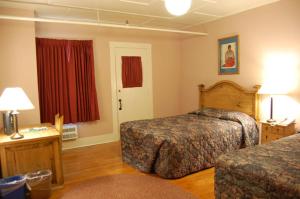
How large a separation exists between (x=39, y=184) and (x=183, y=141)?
1807 millimetres

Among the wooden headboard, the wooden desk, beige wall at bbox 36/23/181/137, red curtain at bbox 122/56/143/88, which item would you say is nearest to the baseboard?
beige wall at bbox 36/23/181/137

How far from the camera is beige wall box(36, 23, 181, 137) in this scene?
4.49 m

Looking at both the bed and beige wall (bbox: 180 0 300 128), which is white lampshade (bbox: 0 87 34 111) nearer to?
the bed

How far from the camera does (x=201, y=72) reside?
5137mm

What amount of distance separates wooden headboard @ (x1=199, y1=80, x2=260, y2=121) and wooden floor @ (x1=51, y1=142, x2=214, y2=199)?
143 cm

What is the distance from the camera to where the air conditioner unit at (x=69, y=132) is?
448cm

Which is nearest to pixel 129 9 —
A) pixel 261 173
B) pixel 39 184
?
pixel 39 184

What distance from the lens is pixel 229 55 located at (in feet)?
14.6

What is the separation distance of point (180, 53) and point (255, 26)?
82.7 inches

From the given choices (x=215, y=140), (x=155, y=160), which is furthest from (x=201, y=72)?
(x=155, y=160)

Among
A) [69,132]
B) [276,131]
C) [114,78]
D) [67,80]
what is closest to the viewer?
[276,131]

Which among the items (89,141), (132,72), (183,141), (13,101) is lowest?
(89,141)

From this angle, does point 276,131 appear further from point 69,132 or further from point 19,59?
point 19,59

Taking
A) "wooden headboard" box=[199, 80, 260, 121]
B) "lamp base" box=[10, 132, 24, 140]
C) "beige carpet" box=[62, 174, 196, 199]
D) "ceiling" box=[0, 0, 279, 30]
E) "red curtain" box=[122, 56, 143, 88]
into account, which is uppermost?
"ceiling" box=[0, 0, 279, 30]
